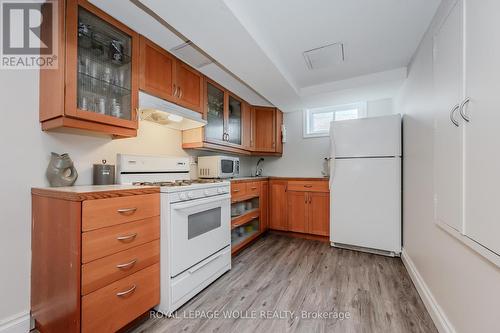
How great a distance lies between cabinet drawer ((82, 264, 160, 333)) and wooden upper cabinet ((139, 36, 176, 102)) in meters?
1.44

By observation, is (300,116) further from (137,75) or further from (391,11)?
(137,75)

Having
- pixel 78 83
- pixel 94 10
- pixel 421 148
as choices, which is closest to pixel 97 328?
pixel 78 83

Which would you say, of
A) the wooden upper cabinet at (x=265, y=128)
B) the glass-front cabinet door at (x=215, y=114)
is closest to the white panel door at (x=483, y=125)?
the glass-front cabinet door at (x=215, y=114)

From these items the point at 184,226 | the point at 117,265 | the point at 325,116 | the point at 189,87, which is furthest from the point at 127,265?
the point at 325,116

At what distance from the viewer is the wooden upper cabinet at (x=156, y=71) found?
177 centimetres

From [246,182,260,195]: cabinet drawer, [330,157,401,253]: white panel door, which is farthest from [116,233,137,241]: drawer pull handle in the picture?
[330,157,401,253]: white panel door

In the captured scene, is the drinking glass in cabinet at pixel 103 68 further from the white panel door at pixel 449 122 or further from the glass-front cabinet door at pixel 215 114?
the white panel door at pixel 449 122

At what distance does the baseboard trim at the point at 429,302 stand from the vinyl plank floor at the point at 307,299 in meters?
0.05

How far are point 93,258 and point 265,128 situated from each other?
10.3 ft

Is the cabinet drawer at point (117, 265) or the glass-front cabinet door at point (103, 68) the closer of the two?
the cabinet drawer at point (117, 265)

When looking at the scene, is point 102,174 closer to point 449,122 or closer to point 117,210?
point 117,210

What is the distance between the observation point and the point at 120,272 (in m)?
1.34

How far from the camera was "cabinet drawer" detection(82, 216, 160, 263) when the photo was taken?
46.6 inches

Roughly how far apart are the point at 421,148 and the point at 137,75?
252 cm
